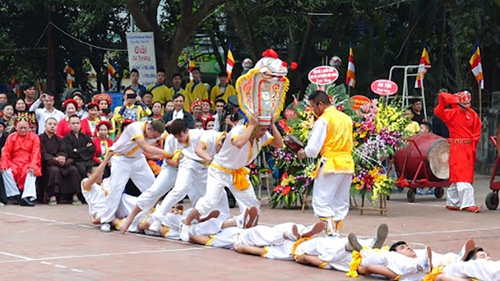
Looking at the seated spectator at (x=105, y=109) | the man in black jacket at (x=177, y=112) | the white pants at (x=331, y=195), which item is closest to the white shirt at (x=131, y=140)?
the white pants at (x=331, y=195)

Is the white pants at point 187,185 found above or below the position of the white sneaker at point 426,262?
above

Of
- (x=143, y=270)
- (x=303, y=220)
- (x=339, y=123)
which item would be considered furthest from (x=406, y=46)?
(x=143, y=270)

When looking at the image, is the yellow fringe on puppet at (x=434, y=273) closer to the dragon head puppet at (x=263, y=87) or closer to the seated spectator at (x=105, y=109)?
the dragon head puppet at (x=263, y=87)

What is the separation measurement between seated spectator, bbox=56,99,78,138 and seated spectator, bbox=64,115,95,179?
0.20 metres

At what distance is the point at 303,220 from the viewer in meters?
14.8

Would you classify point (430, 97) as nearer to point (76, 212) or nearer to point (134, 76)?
point (134, 76)

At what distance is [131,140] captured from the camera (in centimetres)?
1311

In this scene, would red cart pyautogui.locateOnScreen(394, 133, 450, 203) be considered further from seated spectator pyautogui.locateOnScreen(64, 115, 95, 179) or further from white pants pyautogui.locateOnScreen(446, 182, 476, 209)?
seated spectator pyautogui.locateOnScreen(64, 115, 95, 179)

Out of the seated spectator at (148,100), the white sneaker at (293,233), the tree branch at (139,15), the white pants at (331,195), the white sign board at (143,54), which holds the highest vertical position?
the tree branch at (139,15)

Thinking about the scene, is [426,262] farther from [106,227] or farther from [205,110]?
[205,110]

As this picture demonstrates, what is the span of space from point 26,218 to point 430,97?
14.7m

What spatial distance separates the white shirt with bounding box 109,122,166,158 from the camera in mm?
13031

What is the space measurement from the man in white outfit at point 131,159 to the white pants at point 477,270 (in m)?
4.80

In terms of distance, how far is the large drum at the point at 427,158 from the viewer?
17328 millimetres
